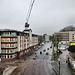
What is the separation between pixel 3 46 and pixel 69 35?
97.9 m

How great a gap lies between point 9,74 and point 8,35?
18612 millimetres

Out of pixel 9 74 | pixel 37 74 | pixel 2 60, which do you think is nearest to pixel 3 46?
pixel 2 60

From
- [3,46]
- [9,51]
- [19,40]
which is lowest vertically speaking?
[9,51]

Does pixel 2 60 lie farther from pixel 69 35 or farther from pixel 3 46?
pixel 69 35

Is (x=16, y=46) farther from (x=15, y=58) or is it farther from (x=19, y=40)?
(x=15, y=58)

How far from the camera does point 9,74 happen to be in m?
20.4

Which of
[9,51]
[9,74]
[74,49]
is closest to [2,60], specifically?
[9,51]

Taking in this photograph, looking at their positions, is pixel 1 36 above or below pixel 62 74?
above

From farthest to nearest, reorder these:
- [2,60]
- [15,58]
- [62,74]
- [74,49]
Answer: [74,49], [15,58], [2,60], [62,74]

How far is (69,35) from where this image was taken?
368 ft

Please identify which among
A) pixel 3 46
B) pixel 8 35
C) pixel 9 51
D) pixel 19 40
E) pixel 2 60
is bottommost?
pixel 2 60

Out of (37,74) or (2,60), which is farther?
(2,60)

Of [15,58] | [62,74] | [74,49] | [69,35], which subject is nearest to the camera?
[62,74]

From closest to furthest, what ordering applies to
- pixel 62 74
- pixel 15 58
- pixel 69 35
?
pixel 62 74, pixel 15 58, pixel 69 35
